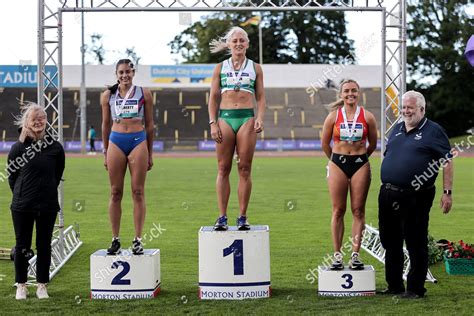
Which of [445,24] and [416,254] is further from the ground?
[445,24]

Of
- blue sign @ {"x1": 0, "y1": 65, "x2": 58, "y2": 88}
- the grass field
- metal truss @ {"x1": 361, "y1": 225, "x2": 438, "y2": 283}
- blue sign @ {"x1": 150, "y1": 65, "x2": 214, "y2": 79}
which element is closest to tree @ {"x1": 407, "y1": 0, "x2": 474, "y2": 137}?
blue sign @ {"x1": 150, "y1": 65, "x2": 214, "y2": 79}

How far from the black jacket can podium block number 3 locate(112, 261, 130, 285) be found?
83 cm

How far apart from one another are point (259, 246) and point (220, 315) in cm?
103

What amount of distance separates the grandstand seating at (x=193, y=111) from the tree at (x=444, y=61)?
19.7 feet

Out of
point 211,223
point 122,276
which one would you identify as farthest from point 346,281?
point 211,223

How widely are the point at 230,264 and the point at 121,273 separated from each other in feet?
3.62

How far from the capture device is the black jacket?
310 inches

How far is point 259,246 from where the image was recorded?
26.6 feet

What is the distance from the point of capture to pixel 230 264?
8039 mm

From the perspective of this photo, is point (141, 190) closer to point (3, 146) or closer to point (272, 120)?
point (3, 146)

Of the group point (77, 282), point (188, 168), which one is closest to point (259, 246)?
point (77, 282)

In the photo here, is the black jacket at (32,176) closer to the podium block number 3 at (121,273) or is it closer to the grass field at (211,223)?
the podium block number 3 at (121,273)

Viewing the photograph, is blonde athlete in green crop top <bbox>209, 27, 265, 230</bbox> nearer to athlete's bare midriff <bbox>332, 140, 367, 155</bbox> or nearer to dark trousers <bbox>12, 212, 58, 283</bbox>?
athlete's bare midriff <bbox>332, 140, 367, 155</bbox>

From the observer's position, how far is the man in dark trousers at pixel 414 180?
25.9 ft
